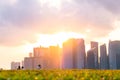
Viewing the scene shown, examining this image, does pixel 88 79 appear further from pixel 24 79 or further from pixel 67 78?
pixel 24 79

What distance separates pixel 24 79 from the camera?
12.3m

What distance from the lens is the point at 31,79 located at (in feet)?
39.2

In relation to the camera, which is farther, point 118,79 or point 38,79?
point 118,79

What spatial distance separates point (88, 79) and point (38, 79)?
175 centimetres

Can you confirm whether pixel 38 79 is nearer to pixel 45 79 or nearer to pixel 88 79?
pixel 45 79

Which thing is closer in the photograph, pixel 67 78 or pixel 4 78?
pixel 67 78

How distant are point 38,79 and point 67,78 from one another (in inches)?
43.0

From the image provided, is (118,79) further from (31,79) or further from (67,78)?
(31,79)

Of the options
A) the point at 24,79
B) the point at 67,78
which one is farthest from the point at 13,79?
the point at 67,78

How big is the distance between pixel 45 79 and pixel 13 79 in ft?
3.41

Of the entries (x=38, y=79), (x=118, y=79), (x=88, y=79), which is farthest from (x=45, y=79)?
(x=118, y=79)

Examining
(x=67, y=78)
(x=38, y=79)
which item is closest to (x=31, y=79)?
(x=38, y=79)

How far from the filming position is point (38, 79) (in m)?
11.6

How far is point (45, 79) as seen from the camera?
11.9 m
